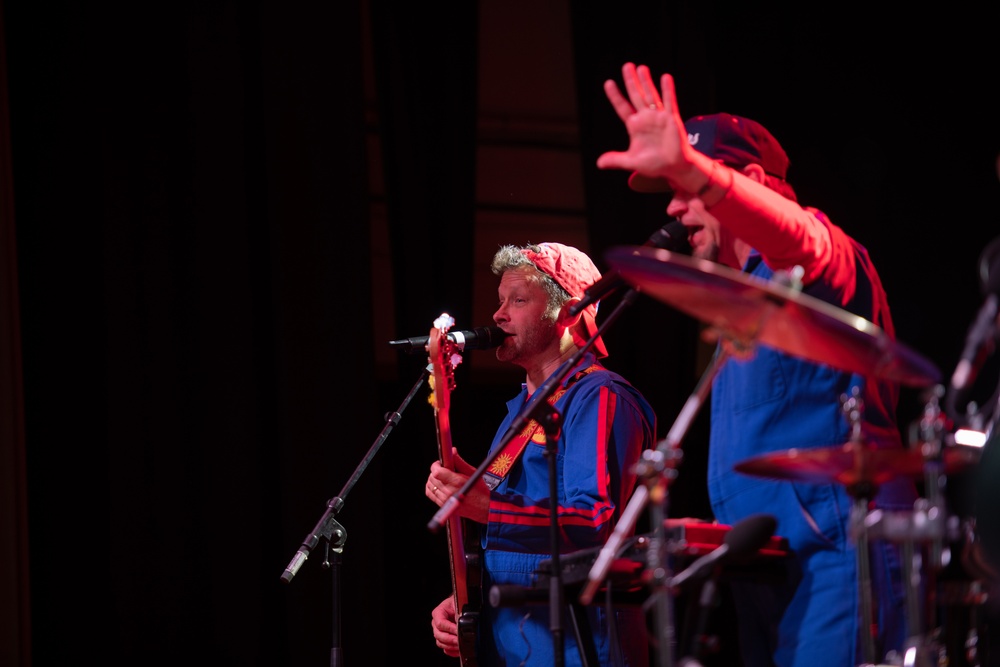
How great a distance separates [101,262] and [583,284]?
1992mm

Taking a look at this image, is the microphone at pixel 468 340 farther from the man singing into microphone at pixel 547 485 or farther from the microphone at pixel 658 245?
the microphone at pixel 658 245

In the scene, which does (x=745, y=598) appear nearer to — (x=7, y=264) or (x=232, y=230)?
(x=232, y=230)

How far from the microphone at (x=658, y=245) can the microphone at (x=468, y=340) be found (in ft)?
2.13

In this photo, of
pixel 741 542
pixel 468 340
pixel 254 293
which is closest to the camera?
pixel 741 542

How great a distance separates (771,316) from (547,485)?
4.78 ft

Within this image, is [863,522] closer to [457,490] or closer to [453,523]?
[457,490]

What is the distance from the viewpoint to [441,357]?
2936 mm

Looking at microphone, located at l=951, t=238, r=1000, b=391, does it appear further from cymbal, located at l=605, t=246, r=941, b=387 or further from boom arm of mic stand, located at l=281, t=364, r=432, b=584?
boom arm of mic stand, located at l=281, t=364, r=432, b=584

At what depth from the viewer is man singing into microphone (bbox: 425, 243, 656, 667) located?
2668 millimetres

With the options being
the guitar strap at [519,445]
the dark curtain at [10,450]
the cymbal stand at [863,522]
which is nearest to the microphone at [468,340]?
the guitar strap at [519,445]

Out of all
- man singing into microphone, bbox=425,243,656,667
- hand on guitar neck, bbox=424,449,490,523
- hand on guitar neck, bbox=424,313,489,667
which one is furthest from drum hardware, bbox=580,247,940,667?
hand on guitar neck, bbox=424,313,489,667

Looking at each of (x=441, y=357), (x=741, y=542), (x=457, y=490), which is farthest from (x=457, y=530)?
(x=741, y=542)

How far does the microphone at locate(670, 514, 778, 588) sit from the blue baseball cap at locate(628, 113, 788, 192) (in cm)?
78

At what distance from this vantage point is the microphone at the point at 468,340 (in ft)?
9.74
